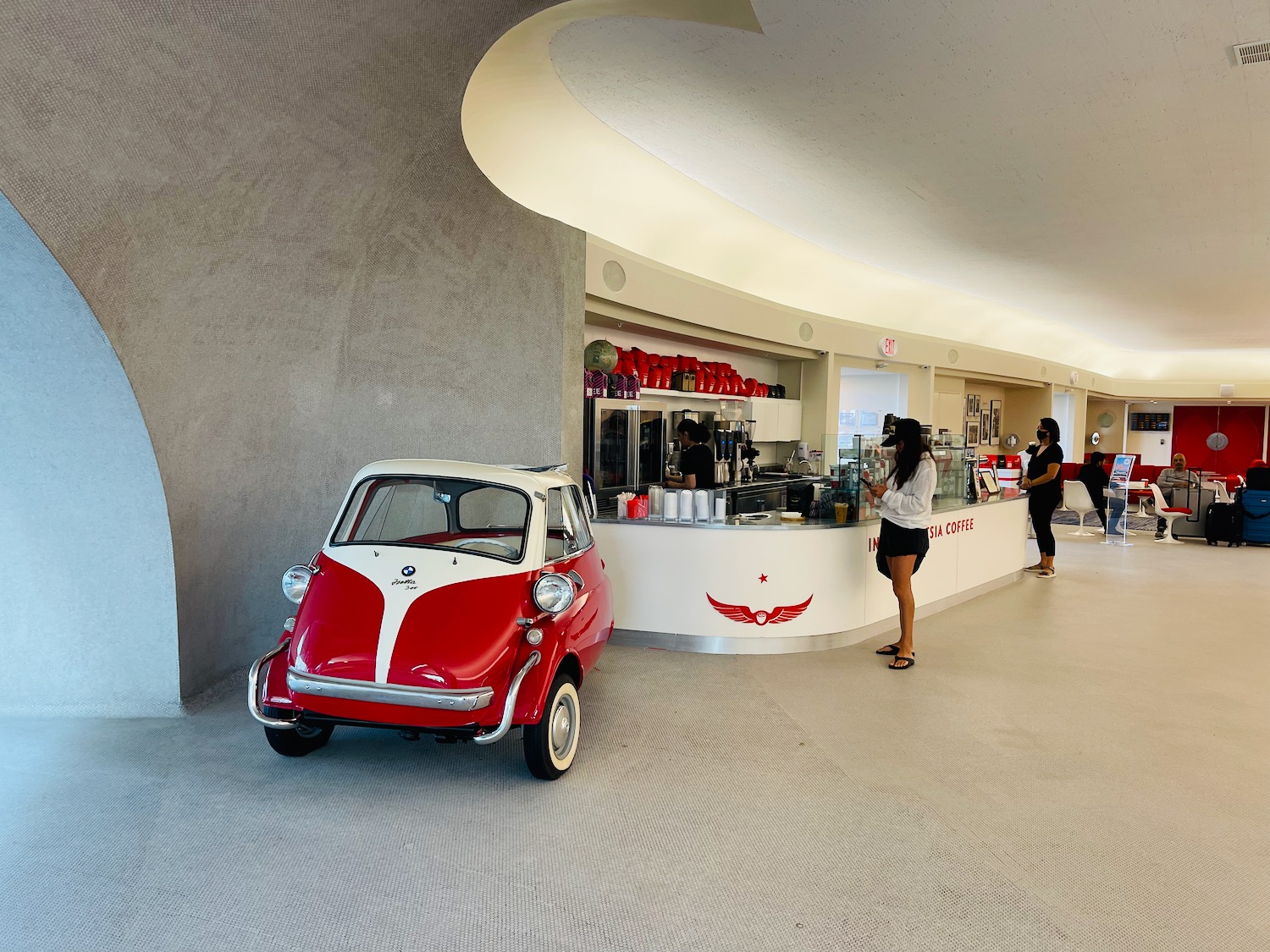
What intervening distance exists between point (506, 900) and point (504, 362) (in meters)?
3.67

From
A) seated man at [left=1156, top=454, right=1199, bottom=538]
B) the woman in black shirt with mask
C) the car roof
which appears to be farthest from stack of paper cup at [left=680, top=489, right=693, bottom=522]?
seated man at [left=1156, top=454, right=1199, bottom=538]

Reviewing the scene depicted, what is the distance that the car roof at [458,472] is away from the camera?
12.0ft

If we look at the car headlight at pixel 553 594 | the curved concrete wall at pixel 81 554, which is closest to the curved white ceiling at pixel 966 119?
the car headlight at pixel 553 594

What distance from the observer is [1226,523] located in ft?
37.8

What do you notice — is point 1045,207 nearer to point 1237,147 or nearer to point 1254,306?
point 1237,147

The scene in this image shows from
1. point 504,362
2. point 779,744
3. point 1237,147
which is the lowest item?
point 779,744

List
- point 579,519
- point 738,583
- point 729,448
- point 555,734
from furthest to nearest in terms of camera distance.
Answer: point 729,448 → point 738,583 → point 579,519 → point 555,734

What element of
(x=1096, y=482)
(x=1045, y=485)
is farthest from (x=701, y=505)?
(x=1096, y=482)

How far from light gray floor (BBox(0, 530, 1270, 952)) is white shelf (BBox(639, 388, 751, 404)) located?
11.4ft

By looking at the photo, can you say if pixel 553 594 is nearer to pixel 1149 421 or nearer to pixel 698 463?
pixel 698 463

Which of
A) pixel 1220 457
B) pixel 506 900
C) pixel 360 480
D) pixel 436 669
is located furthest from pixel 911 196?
pixel 1220 457

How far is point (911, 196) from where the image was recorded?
675 centimetres

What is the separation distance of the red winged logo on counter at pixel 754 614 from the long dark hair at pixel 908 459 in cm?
109

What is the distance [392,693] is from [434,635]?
0.86 feet
